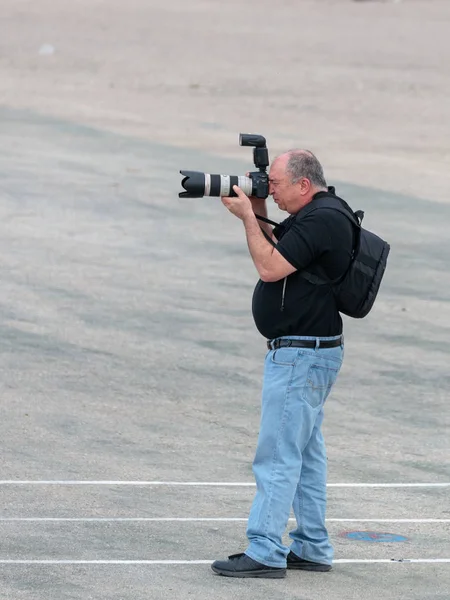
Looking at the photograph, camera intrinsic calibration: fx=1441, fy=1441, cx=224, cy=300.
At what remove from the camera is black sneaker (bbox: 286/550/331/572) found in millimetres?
7398

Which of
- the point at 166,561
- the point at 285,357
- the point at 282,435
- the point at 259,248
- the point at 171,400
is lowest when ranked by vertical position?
the point at 166,561

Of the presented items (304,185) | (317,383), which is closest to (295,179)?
(304,185)

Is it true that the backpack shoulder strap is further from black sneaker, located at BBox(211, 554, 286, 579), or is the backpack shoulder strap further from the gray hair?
black sneaker, located at BBox(211, 554, 286, 579)

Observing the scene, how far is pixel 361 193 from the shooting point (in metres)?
21.6

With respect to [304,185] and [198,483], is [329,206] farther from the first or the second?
[198,483]

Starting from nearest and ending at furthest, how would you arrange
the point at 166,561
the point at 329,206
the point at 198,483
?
the point at 329,206 < the point at 166,561 < the point at 198,483

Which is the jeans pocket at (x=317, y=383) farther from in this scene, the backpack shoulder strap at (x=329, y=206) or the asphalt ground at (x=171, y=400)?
the asphalt ground at (x=171, y=400)

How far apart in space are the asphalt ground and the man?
0.27m

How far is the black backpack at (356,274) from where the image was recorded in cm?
719

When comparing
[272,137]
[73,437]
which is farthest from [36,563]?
[272,137]

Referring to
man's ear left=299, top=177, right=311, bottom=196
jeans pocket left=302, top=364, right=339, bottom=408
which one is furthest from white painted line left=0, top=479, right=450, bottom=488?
man's ear left=299, top=177, right=311, bottom=196

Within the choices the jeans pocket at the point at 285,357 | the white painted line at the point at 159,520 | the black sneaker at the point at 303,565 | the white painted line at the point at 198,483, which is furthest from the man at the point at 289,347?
the white painted line at the point at 198,483

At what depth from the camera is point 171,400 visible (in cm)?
1173

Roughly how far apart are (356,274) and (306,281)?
256mm
